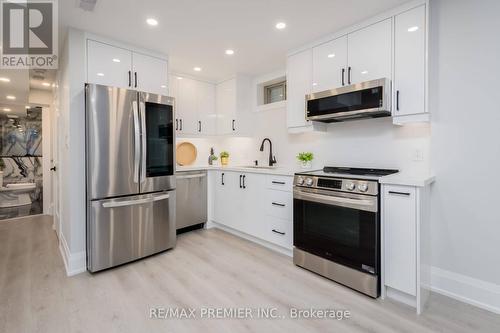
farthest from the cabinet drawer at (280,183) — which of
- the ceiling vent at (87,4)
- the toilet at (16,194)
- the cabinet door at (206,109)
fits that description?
the toilet at (16,194)

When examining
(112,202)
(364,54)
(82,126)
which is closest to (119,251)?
(112,202)

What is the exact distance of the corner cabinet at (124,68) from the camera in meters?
2.67

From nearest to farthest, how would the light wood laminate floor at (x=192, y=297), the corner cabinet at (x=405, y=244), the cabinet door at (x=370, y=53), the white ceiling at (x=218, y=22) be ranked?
the light wood laminate floor at (x=192, y=297), the corner cabinet at (x=405, y=244), the white ceiling at (x=218, y=22), the cabinet door at (x=370, y=53)

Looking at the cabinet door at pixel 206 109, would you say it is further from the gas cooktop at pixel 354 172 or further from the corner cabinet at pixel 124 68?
the gas cooktop at pixel 354 172

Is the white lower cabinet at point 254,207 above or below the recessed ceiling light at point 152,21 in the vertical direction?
below

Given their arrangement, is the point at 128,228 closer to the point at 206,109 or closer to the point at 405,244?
the point at 206,109

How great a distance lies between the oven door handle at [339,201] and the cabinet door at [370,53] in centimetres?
117

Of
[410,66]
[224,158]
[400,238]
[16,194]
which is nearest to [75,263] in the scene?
[224,158]

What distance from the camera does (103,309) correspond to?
1926 millimetres

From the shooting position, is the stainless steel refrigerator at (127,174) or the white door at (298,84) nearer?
the stainless steel refrigerator at (127,174)

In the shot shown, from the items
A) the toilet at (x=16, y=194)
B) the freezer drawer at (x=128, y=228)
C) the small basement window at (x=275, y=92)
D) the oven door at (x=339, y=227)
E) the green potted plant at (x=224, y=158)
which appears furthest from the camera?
the toilet at (x=16, y=194)

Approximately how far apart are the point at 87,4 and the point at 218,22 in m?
1.11

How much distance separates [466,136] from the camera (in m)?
2.05

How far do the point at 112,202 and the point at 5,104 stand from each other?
5052 mm
